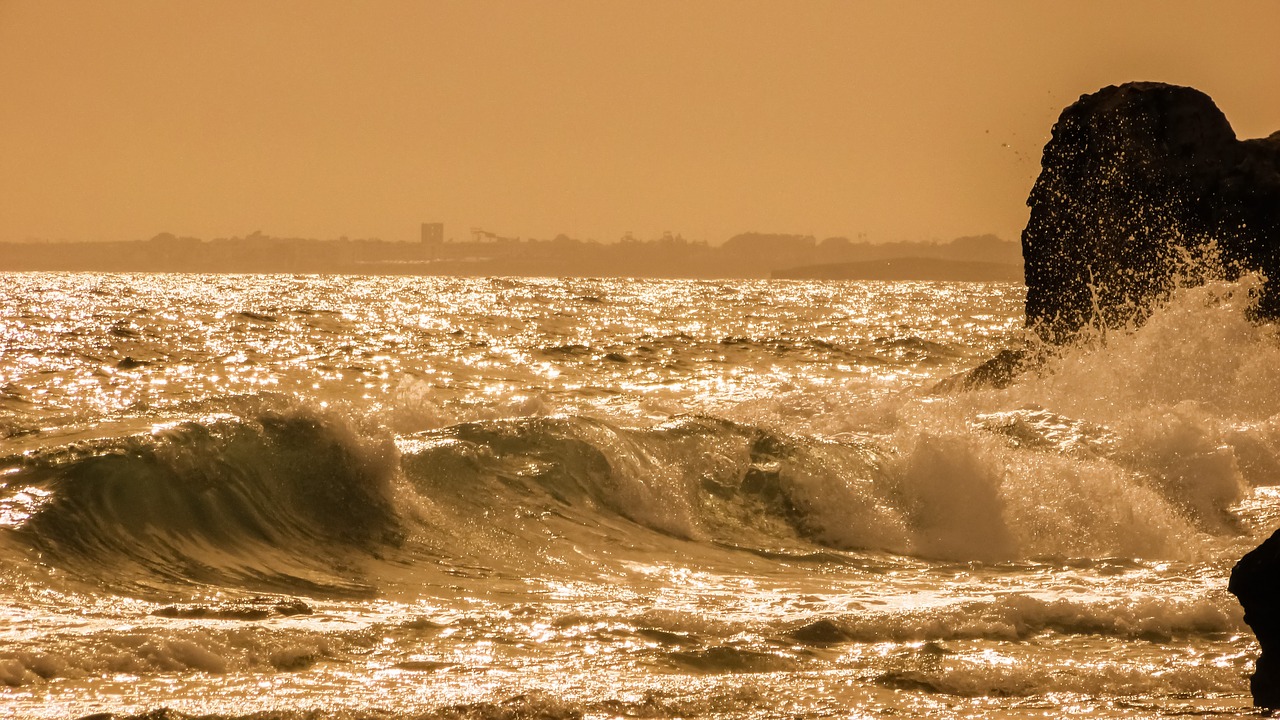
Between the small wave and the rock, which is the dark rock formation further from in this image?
the rock

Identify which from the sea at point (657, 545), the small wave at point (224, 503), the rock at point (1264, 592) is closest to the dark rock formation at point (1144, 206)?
the sea at point (657, 545)

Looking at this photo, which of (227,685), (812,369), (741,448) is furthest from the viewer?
(812,369)

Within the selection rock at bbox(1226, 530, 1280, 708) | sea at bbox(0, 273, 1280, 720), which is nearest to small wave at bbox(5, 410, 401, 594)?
sea at bbox(0, 273, 1280, 720)

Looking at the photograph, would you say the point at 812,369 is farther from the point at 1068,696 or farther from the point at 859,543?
the point at 1068,696

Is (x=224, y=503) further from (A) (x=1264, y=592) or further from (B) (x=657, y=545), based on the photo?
(A) (x=1264, y=592)

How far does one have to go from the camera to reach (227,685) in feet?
17.9

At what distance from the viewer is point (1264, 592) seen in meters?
4.51

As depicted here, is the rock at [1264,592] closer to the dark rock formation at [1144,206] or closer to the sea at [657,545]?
the sea at [657,545]

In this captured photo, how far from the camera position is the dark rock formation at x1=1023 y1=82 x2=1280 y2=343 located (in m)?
16.7

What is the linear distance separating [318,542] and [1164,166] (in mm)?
13101

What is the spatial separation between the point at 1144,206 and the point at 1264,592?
14.0m

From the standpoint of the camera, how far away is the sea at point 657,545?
219 inches

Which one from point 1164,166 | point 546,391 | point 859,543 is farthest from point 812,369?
point 859,543

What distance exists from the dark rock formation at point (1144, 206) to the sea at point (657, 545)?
713 millimetres
